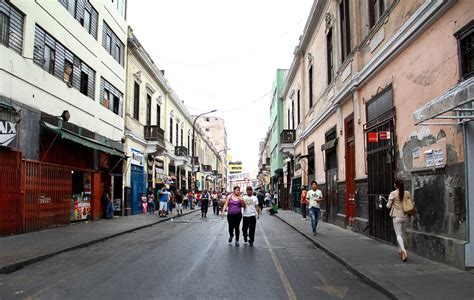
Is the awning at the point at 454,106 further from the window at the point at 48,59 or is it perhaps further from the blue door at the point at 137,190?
the blue door at the point at 137,190

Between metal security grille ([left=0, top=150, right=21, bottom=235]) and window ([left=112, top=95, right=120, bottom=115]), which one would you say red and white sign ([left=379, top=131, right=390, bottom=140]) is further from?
window ([left=112, top=95, right=120, bottom=115])

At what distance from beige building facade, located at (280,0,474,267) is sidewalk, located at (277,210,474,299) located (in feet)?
1.54

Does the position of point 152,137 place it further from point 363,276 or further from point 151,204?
point 363,276

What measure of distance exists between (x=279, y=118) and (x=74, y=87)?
89.4 feet

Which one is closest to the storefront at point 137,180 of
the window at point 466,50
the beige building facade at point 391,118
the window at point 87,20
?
the window at point 87,20

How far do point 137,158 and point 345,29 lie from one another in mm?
16563

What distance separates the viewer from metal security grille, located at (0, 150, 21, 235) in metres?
13.7

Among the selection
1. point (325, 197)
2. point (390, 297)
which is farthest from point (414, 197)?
point (325, 197)

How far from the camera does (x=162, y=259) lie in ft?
33.4

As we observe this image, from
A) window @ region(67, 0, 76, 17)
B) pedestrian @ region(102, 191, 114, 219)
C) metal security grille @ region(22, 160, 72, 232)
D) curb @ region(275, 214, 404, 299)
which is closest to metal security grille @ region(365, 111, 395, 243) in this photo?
curb @ region(275, 214, 404, 299)

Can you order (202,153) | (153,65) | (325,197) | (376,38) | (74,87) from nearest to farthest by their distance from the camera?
1. (376,38)
2. (74,87)
3. (325,197)
4. (153,65)
5. (202,153)

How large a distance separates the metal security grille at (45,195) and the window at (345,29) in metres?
11.9

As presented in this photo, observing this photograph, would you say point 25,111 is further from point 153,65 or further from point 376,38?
point 153,65

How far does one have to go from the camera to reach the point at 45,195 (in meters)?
16.5
